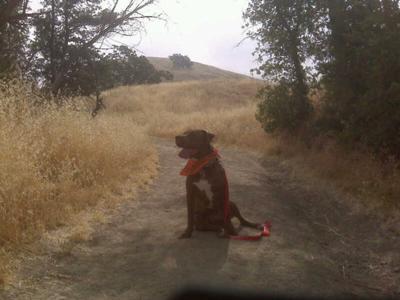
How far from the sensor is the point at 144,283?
4184 mm

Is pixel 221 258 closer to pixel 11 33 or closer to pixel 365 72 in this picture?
pixel 365 72

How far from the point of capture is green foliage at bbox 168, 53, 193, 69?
218 feet

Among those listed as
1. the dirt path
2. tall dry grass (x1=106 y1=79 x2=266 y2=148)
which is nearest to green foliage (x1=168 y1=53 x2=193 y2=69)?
tall dry grass (x1=106 y1=79 x2=266 y2=148)

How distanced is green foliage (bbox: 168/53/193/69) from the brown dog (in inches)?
2438

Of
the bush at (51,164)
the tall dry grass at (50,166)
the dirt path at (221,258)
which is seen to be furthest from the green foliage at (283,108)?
the dirt path at (221,258)

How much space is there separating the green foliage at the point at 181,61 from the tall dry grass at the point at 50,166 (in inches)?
2259

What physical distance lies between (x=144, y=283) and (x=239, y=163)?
7978 mm

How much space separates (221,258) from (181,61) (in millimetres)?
63360

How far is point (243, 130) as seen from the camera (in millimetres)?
16375

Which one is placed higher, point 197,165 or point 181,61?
point 181,61

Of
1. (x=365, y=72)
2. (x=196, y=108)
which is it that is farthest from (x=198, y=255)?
(x=196, y=108)

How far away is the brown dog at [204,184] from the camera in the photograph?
17.7 feet

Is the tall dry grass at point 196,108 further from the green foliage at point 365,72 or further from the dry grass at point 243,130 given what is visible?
the green foliage at point 365,72

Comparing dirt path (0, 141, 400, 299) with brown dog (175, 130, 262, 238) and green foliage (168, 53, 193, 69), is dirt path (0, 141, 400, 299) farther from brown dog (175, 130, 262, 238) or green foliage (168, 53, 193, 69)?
green foliage (168, 53, 193, 69)
